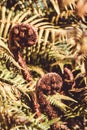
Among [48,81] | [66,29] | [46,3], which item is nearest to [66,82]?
[48,81]

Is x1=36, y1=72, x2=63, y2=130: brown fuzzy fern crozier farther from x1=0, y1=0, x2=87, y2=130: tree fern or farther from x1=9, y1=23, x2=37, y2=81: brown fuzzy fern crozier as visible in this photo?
x1=9, y1=23, x2=37, y2=81: brown fuzzy fern crozier

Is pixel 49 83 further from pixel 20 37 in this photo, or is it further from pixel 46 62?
pixel 46 62

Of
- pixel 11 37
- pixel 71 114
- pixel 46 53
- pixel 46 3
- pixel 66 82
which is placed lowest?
pixel 71 114

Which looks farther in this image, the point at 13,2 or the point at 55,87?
the point at 13,2

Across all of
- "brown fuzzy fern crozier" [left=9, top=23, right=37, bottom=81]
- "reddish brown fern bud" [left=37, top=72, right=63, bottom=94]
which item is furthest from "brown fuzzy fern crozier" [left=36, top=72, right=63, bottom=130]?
"brown fuzzy fern crozier" [left=9, top=23, right=37, bottom=81]

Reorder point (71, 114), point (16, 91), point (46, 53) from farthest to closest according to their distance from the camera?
point (46, 53) → point (71, 114) → point (16, 91)

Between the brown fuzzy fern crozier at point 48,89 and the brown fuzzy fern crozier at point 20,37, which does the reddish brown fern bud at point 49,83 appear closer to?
the brown fuzzy fern crozier at point 48,89

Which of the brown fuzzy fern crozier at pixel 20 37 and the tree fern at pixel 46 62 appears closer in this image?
the tree fern at pixel 46 62

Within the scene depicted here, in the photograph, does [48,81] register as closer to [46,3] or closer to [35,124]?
[35,124]

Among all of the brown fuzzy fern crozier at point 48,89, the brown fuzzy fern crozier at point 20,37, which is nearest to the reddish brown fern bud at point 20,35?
the brown fuzzy fern crozier at point 20,37
